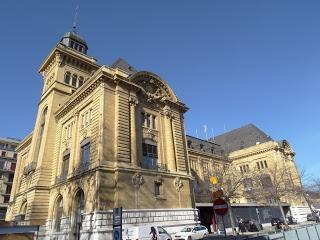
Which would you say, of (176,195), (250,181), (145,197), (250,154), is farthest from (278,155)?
(145,197)

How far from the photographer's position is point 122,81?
31.4 metres

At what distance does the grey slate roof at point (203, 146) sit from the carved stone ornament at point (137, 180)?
3191cm

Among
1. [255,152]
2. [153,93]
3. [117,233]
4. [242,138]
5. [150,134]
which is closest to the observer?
[117,233]

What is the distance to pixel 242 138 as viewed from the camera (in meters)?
71.7

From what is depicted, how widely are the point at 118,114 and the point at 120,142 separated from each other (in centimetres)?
343

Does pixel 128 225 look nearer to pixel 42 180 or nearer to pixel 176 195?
pixel 176 195

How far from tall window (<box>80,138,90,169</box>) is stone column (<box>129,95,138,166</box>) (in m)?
5.06

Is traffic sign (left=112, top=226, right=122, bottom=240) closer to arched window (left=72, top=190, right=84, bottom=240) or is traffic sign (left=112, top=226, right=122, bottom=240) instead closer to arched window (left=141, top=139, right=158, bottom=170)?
arched window (left=72, top=190, right=84, bottom=240)

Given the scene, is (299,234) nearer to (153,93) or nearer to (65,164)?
(153,93)

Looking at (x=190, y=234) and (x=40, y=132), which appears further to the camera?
(x=40, y=132)

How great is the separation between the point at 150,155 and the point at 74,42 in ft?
104

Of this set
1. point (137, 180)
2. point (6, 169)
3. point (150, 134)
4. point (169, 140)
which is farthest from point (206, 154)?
point (6, 169)

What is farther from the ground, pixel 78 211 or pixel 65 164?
pixel 65 164

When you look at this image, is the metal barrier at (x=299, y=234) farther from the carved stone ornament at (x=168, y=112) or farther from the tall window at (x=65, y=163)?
the tall window at (x=65, y=163)
